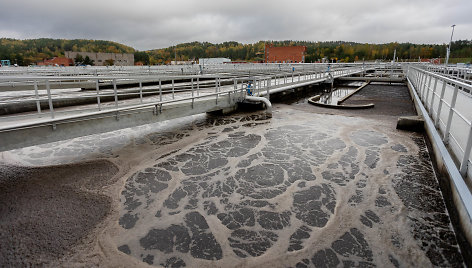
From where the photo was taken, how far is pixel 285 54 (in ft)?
246

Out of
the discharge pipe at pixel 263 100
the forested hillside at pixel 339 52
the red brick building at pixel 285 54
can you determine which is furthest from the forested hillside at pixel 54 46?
the discharge pipe at pixel 263 100

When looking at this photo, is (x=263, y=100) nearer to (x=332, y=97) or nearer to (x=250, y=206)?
(x=250, y=206)

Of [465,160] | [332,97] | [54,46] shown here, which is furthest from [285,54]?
[54,46]

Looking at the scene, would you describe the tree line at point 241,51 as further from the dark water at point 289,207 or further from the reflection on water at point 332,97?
the dark water at point 289,207

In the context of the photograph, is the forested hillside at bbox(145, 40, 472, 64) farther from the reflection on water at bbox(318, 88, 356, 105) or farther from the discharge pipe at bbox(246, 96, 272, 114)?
the discharge pipe at bbox(246, 96, 272, 114)

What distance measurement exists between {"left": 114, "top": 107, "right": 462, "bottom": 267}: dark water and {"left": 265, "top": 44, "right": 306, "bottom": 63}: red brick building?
214 feet

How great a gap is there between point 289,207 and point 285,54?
74311 mm

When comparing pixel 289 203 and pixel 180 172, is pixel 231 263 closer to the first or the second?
pixel 289 203

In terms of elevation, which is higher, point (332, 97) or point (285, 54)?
point (285, 54)

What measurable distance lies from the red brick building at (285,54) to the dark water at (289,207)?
214ft

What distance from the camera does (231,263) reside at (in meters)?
3.81

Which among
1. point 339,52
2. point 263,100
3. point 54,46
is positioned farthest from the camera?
point 339,52

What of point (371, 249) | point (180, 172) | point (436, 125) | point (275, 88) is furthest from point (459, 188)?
point (275, 88)

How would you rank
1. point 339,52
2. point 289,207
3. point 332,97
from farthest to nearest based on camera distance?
point 339,52 < point 332,97 < point 289,207
